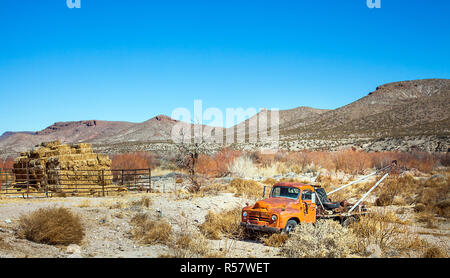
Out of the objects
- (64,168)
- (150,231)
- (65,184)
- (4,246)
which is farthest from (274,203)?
(64,168)

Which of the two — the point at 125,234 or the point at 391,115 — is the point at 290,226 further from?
the point at 391,115

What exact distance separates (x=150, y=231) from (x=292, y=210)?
4.57 m

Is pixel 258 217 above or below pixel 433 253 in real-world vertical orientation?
above

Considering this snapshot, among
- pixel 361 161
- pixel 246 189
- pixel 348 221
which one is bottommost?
pixel 348 221

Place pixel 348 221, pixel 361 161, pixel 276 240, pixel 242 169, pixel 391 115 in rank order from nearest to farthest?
pixel 276 240, pixel 348 221, pixel 242 169, pixel 361 161, pixel 391 115

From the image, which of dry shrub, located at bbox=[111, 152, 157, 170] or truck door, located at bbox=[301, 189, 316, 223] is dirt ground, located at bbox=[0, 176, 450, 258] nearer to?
truck door, located at bbox=[301, 189, 316, 223]

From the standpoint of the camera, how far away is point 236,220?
13273 mm

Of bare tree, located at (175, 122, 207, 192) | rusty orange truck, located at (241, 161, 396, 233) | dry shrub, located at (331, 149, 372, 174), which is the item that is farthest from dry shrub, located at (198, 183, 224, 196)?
dry shrub, located at (331, 149, 372, 174)

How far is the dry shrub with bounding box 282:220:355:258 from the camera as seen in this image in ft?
30.2

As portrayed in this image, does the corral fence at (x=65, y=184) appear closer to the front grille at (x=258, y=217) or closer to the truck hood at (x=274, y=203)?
the front grille at (x=258, y=217)

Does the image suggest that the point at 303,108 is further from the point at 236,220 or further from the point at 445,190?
the point at 236,220

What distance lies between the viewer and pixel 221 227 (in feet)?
41.9

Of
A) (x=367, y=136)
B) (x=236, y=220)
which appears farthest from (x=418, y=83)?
(x=236, y=220)

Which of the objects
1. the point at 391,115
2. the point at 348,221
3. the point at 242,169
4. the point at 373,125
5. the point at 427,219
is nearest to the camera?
the point at 348,221
